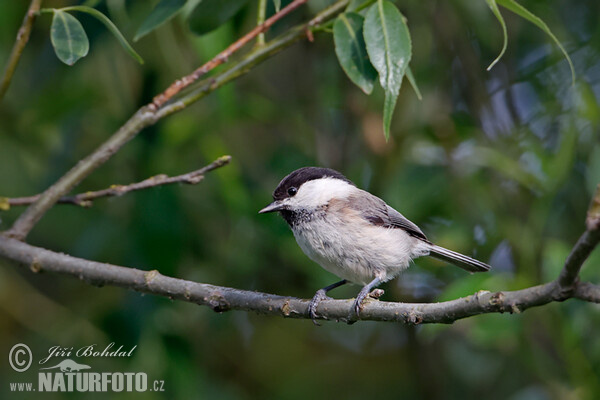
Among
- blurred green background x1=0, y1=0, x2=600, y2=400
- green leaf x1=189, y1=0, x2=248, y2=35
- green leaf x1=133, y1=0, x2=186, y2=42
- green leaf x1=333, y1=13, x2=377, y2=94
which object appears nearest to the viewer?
green leaf x1=333, y1=13, x2=377, y2=94

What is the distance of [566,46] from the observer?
3215mm

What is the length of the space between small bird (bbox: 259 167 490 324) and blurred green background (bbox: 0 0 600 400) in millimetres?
236

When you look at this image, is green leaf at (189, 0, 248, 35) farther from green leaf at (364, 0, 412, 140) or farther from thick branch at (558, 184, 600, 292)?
thick branch at (558, 184, 600, 292)

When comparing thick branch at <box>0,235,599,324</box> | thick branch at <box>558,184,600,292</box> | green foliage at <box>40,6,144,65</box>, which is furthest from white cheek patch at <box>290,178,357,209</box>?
thick branch at <box>558,184,600,292</box>

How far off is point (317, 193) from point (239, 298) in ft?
2.26

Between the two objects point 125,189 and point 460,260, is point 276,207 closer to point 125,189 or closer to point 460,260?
point 125,189

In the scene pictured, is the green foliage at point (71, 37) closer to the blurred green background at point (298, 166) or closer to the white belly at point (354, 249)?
the blurred green background at point (298, 166)

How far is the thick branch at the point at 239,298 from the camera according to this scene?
1282 mm

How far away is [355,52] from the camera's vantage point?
1840mm

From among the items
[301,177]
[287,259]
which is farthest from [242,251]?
[301,177]

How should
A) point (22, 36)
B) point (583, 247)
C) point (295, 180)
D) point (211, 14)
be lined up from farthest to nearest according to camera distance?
point (295, 180)
point (211, 14)
point (22, 36)
point (583, 247)

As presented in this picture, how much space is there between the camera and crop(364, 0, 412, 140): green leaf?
1.66 metres

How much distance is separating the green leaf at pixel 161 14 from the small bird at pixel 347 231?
2.23 feet

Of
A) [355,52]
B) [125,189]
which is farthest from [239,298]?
[355,52]
